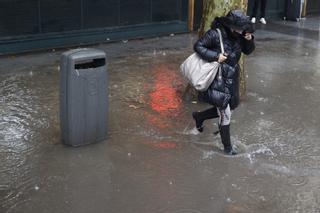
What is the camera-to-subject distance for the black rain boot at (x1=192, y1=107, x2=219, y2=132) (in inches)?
241

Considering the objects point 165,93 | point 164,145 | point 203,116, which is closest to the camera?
point 164,145

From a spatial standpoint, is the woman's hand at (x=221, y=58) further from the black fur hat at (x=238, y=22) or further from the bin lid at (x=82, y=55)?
the bin lid at (x=82, y=55)

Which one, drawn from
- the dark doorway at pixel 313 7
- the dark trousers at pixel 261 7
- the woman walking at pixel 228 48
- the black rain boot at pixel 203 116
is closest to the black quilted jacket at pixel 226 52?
the woman walking at pixel 228 48

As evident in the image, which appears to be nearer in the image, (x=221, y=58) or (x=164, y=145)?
(x=221, y=58)

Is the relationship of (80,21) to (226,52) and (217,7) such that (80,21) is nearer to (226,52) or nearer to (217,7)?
(217,7)

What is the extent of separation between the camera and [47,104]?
7.42 meters

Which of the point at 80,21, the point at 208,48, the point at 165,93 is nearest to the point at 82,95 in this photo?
the point at 208,48

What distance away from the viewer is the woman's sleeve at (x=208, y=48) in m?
5.49

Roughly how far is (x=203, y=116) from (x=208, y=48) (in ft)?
3.28

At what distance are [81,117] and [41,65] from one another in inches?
167

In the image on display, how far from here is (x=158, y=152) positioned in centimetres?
587

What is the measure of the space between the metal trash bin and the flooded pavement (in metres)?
0.20

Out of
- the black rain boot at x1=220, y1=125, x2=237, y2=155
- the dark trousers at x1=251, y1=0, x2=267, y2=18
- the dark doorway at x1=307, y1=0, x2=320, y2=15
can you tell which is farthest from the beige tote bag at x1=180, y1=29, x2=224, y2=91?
the dark doorway at x1=307, y1=0, x2=320, y2=15

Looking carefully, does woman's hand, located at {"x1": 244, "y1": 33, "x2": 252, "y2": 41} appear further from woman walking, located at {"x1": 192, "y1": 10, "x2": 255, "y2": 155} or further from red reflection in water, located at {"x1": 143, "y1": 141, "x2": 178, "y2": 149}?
red reflection in water, located at {"x1": 143, "y1": 141, "x2": 178, "y2": 149}
